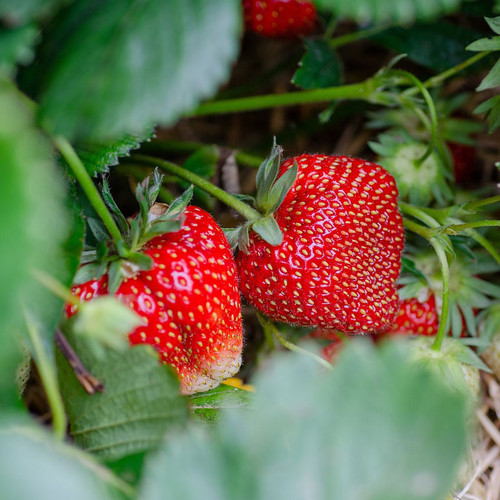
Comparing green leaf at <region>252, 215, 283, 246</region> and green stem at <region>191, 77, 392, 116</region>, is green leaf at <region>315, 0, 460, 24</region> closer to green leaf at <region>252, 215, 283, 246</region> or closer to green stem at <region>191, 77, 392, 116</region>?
green leaf at <region>252, 215, 283, 246</region>

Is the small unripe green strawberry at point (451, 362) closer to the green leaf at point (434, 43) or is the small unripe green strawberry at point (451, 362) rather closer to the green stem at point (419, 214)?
the green stem at point (419, 214)

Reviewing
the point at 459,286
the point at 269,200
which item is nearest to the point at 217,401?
the point at 269,200

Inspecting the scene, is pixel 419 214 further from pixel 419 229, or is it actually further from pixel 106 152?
pixel 106 152

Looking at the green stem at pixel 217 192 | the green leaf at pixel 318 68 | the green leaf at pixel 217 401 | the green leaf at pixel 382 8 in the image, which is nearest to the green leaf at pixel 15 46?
the green leaf at pixel 382 8

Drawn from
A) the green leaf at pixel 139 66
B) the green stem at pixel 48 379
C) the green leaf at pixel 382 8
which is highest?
the green leaf at pixel 139 66

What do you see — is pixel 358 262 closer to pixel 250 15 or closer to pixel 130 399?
pixel 130 399

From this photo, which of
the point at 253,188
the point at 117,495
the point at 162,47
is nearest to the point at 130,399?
the point at 117,495
